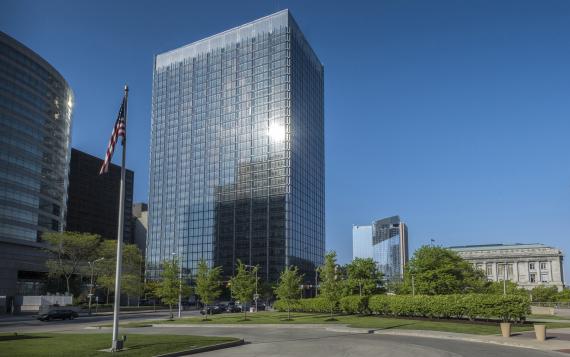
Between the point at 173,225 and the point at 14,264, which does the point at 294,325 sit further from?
the point at 173,225

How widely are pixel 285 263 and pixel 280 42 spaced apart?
2649 inches

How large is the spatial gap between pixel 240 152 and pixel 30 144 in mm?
67575

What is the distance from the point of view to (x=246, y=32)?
16962cm

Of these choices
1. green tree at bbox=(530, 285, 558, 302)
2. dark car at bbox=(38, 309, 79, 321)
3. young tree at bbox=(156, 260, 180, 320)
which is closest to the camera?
young tree at bbox=(156, 260, 180, 320)

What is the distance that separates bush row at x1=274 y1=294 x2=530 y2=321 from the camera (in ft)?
135

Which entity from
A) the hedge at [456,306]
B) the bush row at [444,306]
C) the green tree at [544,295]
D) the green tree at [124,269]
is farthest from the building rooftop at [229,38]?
the hedge at [456,306]

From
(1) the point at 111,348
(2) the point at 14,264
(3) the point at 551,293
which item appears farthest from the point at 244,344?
(3) the point at 551,293

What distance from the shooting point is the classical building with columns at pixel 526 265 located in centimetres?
15975

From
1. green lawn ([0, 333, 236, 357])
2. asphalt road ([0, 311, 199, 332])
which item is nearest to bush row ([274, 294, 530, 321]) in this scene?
green lawn ([0, 333, 236, 357])

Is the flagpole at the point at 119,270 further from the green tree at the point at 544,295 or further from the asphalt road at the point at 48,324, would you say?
the green tree at the point at 544,295

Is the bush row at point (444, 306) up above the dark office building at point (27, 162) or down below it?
below

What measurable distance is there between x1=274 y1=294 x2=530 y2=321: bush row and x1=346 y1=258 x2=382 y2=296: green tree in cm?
620

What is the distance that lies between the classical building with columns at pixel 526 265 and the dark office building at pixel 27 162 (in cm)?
11864

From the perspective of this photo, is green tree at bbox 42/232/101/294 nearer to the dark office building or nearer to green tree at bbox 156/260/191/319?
the dark office building
